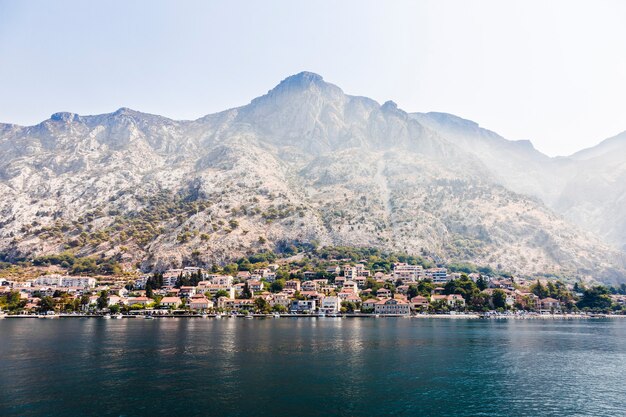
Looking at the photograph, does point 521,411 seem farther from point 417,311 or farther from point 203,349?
point 417,311

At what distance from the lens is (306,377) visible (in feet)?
152

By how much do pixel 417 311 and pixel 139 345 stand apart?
354ft

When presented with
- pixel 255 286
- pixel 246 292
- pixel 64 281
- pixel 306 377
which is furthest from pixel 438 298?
pixel 64 281

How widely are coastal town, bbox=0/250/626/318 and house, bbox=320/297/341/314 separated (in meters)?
0.34

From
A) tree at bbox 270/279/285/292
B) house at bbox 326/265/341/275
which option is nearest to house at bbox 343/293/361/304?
tree at bbox 270/279/285/292

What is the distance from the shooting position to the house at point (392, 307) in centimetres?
15025

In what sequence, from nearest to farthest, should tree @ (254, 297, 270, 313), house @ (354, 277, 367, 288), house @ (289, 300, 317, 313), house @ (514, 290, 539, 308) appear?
tree @ (254, 297, 270, 313) < house @ (289, 300, 317, 313) < house @ (514, 290, 539, 308) < house @ (354, 277, 367, 288)

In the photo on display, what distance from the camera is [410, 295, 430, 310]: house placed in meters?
155

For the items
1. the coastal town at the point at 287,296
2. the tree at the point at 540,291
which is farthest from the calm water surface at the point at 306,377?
the tree at the point at 540,291

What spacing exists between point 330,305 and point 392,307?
21.4 metres

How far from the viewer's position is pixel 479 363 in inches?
2240

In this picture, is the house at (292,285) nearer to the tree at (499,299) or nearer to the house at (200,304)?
the house at (200,304)

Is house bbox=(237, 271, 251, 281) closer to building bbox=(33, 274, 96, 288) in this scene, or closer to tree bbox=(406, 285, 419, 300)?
building bbox=(33, 274, 96, 288)

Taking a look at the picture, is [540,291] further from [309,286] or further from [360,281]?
[309,286]
